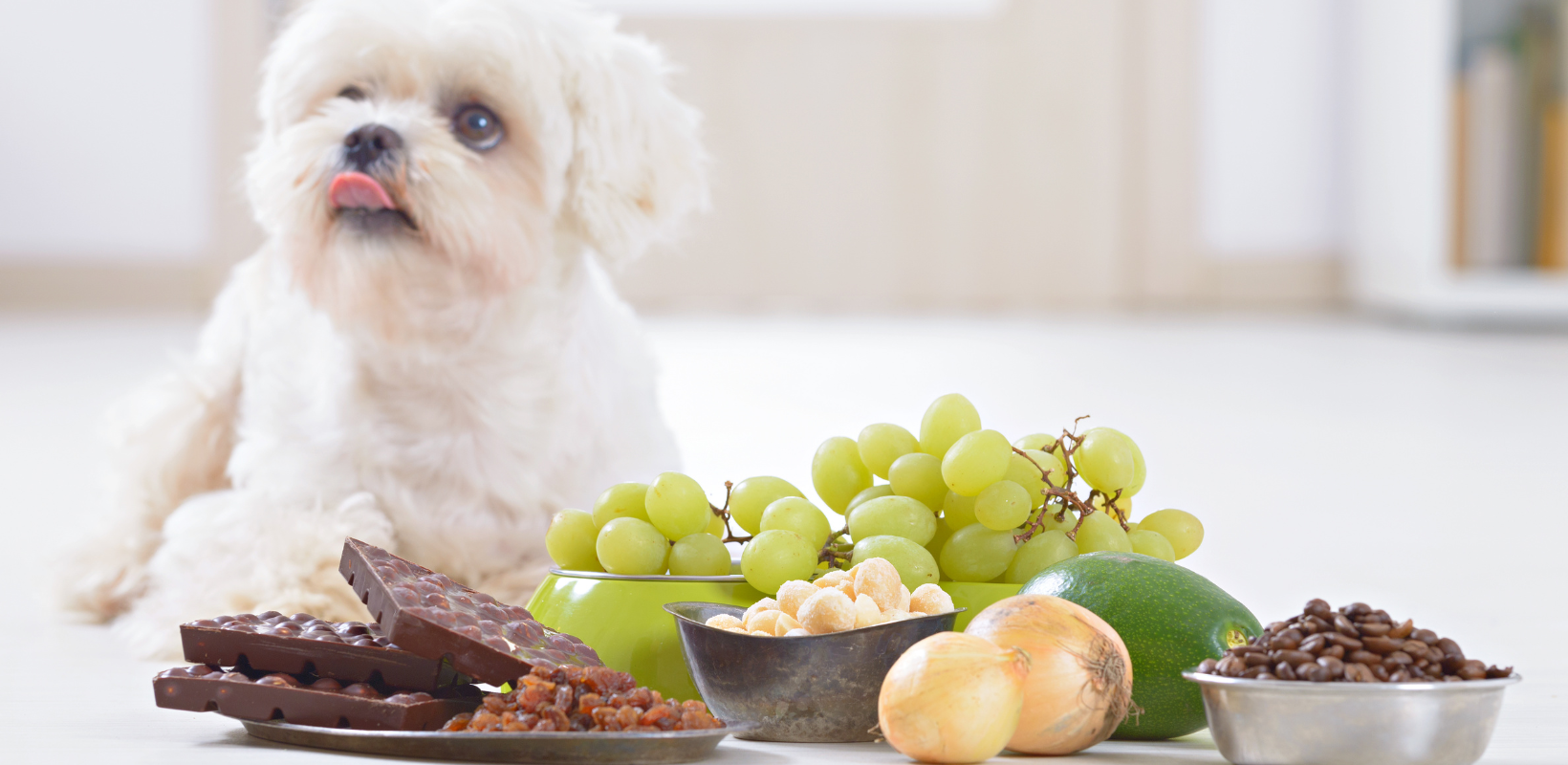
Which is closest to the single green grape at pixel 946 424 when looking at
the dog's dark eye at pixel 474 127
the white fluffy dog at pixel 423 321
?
the white fluffy dog at pixel 423 321

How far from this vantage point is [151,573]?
5.72 ft

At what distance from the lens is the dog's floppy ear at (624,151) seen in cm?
174

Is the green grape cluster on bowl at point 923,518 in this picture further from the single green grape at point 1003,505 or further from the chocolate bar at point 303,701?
the chocolate bar at point 303,701

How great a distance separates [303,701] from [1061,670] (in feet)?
1.51

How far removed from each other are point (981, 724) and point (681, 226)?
116cm

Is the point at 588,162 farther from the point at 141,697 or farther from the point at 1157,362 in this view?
the point at 1157,362

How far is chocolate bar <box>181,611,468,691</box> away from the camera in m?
1.00

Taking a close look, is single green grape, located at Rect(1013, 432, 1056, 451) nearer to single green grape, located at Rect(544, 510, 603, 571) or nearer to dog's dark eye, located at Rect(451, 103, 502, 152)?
single green grape, located at Rect(544, 510, 603, 571)

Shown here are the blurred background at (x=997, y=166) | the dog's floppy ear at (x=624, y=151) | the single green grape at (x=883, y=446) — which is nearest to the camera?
the single green grape at (x=883, y=446)

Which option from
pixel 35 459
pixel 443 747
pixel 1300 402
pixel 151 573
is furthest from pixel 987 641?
pixel 1300 402

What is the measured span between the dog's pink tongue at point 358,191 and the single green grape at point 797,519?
0.63 m

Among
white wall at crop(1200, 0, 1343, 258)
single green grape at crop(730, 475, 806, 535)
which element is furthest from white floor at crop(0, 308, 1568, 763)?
white wall at crop(1200, 0, 1343, 258)

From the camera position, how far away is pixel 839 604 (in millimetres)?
1002

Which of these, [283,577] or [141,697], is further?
[283,577]
